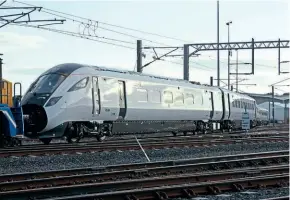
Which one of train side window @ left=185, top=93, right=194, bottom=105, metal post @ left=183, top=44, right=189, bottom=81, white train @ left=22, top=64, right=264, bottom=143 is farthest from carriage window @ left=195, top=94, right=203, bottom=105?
metal post @ left=183, top=44, right=189, bottom=81

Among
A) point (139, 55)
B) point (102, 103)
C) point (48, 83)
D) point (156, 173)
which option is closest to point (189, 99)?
point (139, 55)

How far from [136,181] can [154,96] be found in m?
14.1

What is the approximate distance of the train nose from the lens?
1839 cm

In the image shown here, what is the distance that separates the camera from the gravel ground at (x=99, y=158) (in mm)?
13812

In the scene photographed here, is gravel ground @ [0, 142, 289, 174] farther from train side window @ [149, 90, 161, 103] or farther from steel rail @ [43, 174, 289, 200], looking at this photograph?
steel rail @ [43, 174, 289, 200]

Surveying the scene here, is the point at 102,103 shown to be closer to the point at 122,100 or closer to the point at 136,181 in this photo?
the point at 122,100

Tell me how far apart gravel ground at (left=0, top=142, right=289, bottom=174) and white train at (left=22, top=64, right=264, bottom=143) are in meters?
2.94

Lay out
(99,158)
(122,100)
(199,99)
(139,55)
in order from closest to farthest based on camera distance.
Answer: (99,158) → (122,100) → (199,99) → (139,55)

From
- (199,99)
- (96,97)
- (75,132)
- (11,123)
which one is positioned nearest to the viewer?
(11,123)

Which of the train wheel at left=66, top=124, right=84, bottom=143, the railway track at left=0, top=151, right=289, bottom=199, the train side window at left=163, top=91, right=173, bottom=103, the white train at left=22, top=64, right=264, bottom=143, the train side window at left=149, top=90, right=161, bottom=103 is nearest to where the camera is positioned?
the railway track at left=0, top=151, right=289, bottom=199

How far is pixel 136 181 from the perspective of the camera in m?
9.90

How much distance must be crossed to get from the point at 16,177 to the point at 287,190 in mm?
5864

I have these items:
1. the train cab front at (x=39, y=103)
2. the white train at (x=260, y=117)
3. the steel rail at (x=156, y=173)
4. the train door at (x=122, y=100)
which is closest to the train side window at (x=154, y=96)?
the train door at (x=122, y=100)

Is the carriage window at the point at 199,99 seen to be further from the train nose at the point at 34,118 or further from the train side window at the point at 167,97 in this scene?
the train nose at the point at 34,118
